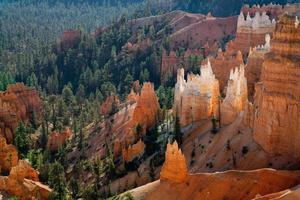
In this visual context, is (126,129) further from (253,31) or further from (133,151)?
(253,31)

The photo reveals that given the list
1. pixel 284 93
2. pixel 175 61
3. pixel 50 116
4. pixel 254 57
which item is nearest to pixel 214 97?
pixel 254 57

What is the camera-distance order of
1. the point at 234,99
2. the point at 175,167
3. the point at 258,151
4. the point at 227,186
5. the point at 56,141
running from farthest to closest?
the point at 56,141 < the point at 234,99 < the point at 258,151 < the point at 175,167 < the point at 227,186

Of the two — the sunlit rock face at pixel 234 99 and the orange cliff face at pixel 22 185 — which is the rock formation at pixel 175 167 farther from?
the orange cliff face at pixel 22 185

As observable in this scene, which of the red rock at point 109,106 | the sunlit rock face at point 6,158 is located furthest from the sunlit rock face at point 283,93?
the red rock at point 109,106

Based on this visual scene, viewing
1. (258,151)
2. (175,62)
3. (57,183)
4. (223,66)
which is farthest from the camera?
(175,62)

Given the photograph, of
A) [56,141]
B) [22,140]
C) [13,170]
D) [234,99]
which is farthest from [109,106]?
[234,99]
